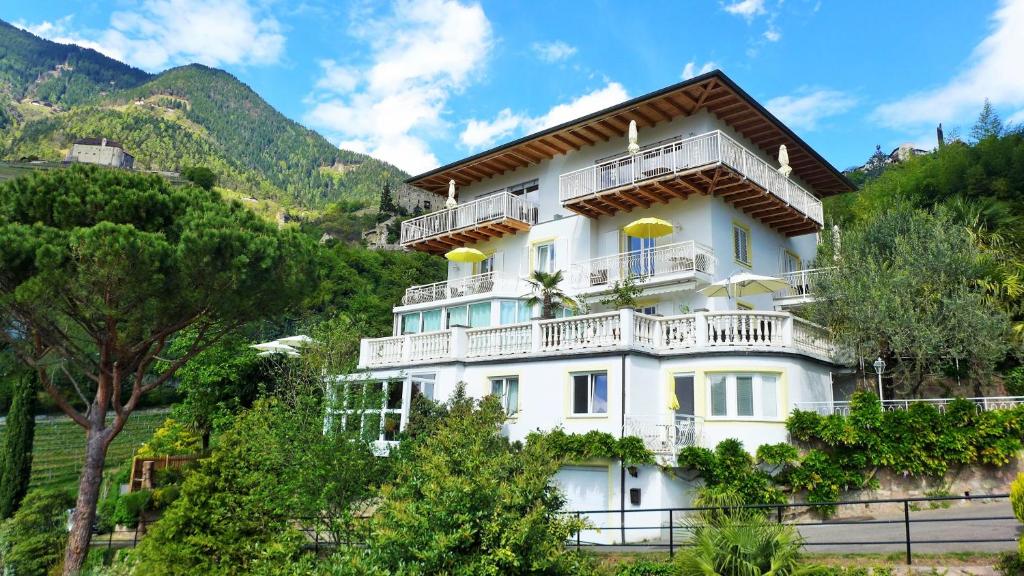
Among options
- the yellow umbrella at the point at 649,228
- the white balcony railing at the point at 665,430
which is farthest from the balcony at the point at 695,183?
the white balcony railing at the point at 665,430

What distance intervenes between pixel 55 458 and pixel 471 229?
30937mm

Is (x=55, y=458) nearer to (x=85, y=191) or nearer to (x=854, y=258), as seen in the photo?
(x=85, y=191)

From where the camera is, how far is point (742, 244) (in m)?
23.9

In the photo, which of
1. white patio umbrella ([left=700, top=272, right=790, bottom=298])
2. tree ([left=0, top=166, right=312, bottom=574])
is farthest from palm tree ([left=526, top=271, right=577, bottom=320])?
tree ([left=0, top=166, right=312, bottom=574])

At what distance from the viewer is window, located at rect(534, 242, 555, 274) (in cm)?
2617

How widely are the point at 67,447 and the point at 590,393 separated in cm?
3971

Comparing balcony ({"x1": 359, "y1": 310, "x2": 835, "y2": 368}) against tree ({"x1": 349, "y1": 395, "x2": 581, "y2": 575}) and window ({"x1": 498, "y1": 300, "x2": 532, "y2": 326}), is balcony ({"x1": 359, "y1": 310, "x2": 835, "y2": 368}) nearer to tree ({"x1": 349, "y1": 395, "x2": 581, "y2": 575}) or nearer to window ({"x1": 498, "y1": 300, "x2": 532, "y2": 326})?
window ({"x1": 498, "y1": 300, "x2": 532, "y2": 326})

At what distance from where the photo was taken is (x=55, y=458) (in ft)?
134

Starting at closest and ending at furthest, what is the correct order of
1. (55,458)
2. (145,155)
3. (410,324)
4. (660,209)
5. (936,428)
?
(936,428), (660,209), (410,324), (55,458), (145,155)

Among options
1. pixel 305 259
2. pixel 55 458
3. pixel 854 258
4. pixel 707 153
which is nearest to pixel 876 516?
pixel 854 258

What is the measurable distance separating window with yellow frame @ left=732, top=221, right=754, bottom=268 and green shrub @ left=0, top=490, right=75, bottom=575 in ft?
71.2

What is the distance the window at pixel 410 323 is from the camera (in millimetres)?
27438

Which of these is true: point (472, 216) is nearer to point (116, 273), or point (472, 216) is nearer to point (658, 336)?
point (658, 336)

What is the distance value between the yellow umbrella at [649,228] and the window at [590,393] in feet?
20.1
